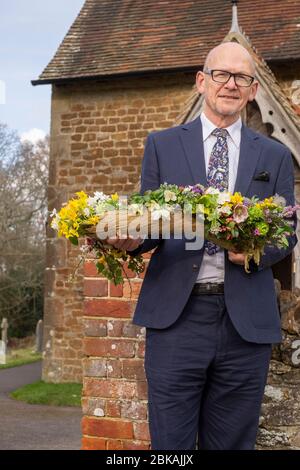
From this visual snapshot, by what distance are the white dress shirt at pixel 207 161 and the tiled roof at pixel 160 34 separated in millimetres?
8952

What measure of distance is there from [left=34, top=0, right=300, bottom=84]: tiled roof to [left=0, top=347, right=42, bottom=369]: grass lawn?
8109 mm

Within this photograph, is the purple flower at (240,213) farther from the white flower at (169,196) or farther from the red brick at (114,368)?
the red brick at (114,368)

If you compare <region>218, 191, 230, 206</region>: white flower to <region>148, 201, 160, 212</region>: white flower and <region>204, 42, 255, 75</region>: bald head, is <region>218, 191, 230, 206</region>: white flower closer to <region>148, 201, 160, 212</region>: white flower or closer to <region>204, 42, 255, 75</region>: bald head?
<region>148, 201, 160, 212</region>: white flower

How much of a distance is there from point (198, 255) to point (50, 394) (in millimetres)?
10933

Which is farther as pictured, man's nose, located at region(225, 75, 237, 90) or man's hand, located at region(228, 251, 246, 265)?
man's nose, located at region(225, 75, 237, 90)

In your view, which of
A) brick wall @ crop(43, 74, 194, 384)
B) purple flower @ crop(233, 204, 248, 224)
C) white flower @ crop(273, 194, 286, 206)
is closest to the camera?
purple flower @ crop(233, 204, 248, 224)

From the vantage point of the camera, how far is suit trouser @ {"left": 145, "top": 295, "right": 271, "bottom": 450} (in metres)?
2.86

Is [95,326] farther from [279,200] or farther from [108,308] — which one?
[279,200]

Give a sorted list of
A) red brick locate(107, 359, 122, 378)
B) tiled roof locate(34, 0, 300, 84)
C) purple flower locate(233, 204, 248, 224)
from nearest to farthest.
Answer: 1. purple flower locate(233, 204, 248, 224)
2. red brick locate(107, 359, 122, 378)
3. tiled roof locate(34, 0, 300, 84)

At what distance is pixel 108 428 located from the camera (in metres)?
4.68

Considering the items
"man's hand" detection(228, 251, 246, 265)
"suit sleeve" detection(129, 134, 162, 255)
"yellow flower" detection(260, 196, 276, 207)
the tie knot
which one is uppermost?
the tie knot

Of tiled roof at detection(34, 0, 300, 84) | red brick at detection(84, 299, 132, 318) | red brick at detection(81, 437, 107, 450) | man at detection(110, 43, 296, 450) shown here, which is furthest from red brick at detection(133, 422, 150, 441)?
tiled roof at detection(34, 0, 300, 84)

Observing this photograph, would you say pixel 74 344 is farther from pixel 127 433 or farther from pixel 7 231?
pixel 7 231
